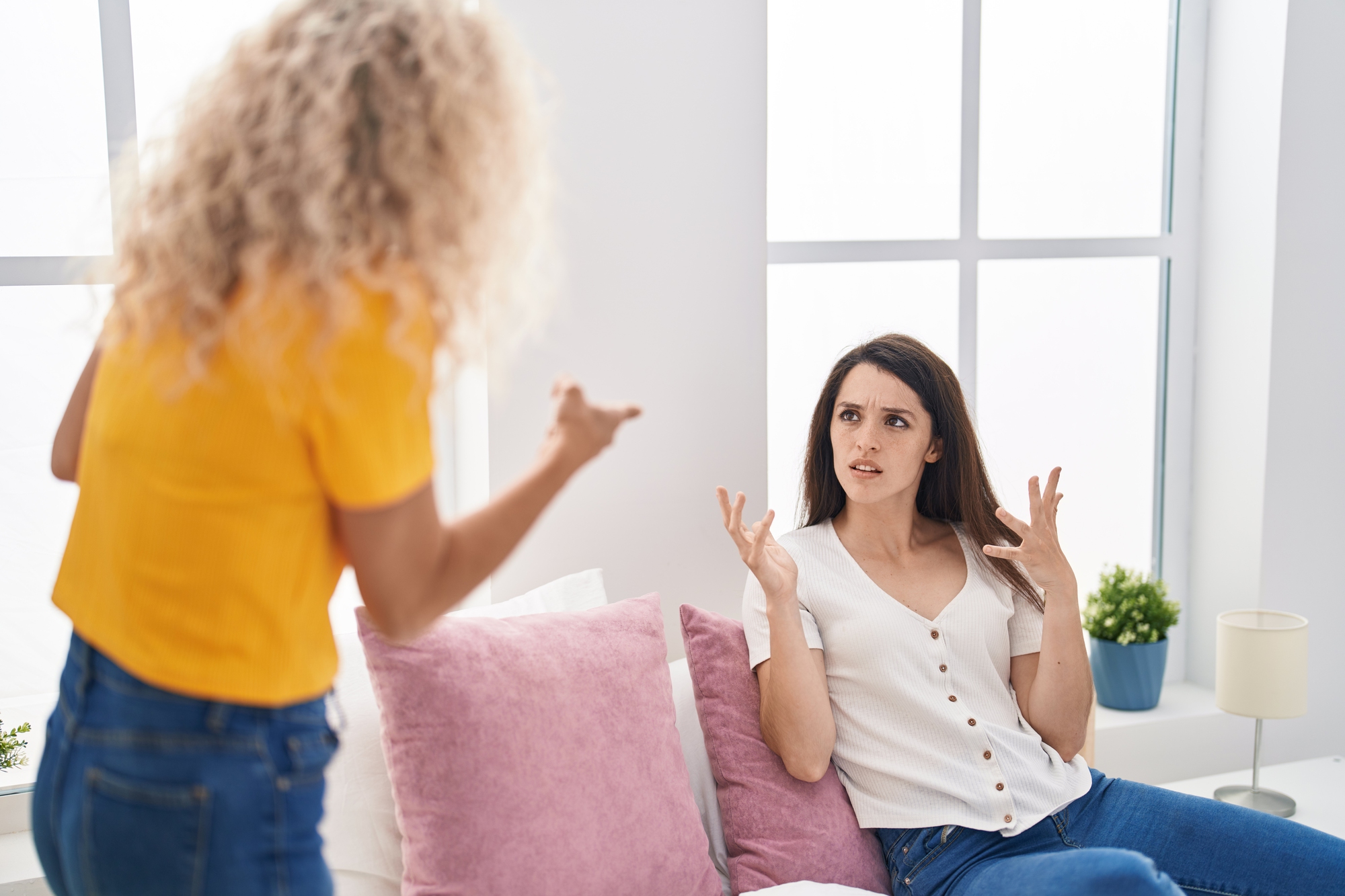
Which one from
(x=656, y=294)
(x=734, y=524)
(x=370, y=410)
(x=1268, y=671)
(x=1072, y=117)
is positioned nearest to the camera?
(x=370, y=410)

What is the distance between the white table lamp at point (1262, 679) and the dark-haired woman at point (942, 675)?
720 mm

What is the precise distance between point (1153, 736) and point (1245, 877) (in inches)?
42.8

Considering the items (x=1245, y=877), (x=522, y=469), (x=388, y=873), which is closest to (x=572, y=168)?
(x=522, y=469)

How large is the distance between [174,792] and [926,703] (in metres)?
1.30

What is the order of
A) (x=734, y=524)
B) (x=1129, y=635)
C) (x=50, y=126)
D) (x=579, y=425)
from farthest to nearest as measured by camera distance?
1. (x=1129, y=635)
2. (x=50, y=126)
3. (x=734, y=524)
4. (x=579, y=425)

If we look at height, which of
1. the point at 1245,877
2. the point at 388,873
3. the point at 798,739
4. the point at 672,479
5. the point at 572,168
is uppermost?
the point at 572,168

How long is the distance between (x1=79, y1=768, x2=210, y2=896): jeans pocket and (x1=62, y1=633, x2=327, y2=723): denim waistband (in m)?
0.06

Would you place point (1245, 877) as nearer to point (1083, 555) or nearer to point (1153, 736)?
point (1153, 736)

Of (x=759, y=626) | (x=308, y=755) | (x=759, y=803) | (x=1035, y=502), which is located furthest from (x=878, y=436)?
(x=308, y=755)

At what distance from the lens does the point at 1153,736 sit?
2773 mm

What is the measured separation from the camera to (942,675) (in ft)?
6.05

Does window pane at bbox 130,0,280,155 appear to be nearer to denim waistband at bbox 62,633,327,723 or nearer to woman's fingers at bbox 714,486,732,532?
woman's fingers at bbox 714,486,732,532

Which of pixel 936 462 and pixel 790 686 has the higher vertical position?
pixel 936 462

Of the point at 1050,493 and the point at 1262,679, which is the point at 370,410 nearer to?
the point at 1050,493
